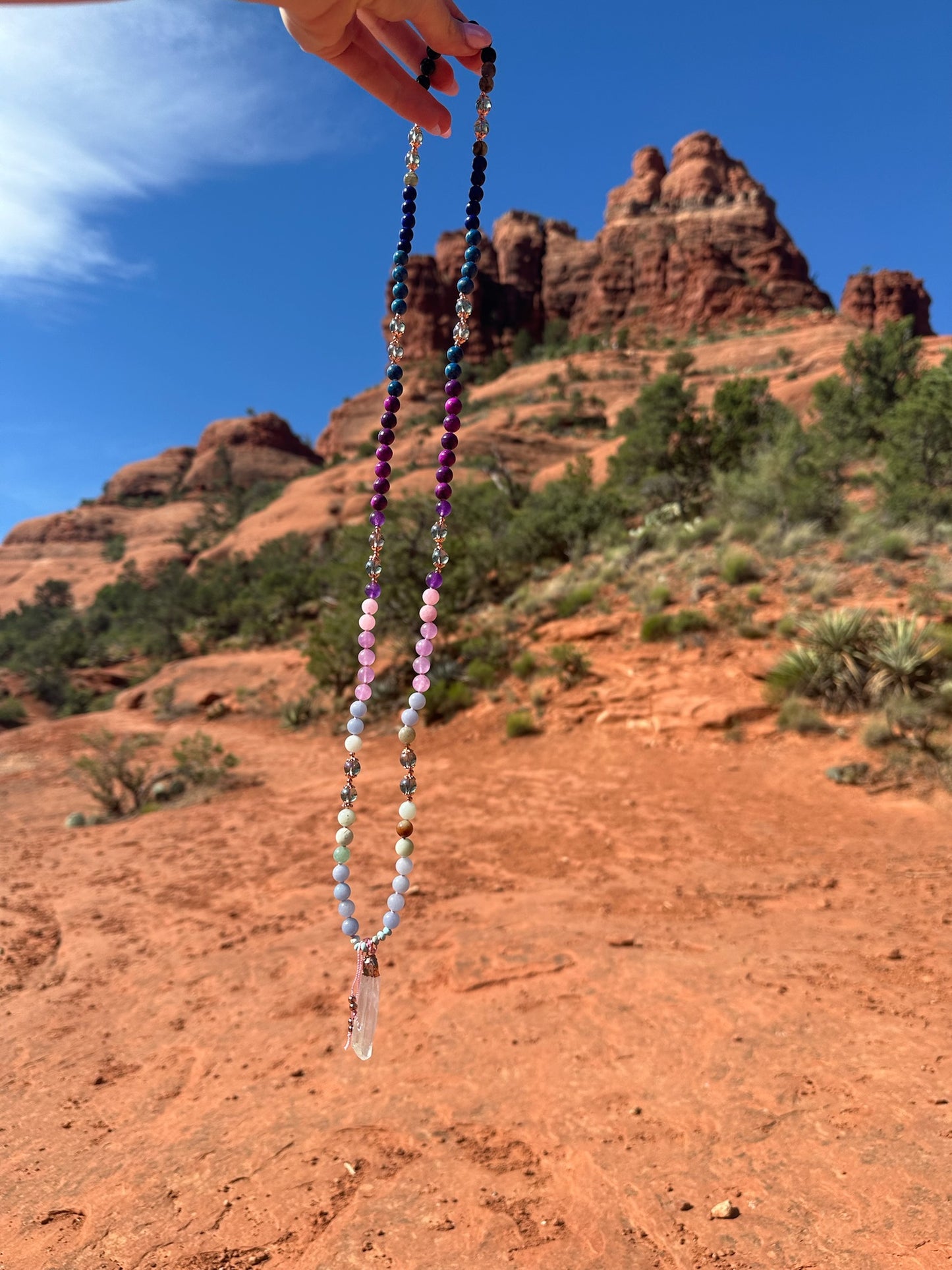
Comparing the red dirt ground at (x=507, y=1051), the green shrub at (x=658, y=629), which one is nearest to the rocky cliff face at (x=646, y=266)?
the green shrub at (x=658, y=629)

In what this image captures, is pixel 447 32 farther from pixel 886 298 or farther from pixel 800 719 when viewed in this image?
pixel 886 298

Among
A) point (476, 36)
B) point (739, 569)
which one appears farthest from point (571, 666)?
point (476, 36)

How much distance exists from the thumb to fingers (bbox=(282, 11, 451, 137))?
0.55 ft

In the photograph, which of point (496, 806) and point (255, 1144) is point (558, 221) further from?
point (255, 1144)

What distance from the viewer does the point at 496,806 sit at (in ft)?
30.9

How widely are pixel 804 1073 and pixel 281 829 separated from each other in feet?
23.7

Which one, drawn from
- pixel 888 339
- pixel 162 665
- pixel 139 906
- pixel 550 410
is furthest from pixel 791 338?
pixel 139 906

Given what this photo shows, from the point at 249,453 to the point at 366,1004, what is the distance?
69849mm

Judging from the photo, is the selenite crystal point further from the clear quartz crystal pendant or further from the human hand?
the human hand

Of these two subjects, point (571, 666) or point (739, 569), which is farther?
point (739, 569)

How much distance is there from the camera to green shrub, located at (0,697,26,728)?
74.1 feet

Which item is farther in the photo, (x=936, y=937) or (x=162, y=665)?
(x=162, y=665)

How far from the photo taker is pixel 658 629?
12914 mm

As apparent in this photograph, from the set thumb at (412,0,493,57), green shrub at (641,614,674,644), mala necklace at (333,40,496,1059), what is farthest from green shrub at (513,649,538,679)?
thumb at (412,0,493,57)
